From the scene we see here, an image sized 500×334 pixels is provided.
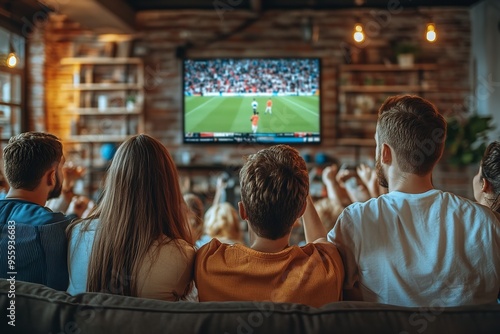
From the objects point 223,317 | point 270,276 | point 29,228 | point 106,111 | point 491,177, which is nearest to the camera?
point 223,317

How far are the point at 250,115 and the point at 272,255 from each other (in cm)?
211

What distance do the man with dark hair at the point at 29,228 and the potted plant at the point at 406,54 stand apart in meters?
5.38

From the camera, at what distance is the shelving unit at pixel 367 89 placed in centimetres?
658

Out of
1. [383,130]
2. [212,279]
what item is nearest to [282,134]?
[383,130]

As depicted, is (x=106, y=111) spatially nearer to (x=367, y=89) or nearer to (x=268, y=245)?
(x=367, y=89)

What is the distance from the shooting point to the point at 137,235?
1.61 metres

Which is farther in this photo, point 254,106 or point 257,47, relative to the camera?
point 257,47

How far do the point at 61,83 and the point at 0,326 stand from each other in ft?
19.8

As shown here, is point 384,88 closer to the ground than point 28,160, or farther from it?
farther from it

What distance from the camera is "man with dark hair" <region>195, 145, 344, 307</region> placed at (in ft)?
4.80

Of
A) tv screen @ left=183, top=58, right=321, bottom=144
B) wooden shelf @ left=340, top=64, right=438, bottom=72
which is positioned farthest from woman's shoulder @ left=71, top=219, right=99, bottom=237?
wooden shelf @ left=340, top=64, right=438, bottom=72

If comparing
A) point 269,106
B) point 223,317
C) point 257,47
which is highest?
point 257,47

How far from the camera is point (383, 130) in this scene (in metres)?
1.67

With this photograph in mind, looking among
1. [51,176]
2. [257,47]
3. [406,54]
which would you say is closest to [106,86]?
[257,47]
